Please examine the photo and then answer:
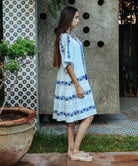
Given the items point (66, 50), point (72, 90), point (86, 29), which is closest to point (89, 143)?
point (72, 90)

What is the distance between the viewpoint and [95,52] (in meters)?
5.37

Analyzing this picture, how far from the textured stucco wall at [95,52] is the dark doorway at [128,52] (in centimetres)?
392

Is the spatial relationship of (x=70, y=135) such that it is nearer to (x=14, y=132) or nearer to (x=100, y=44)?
(x=14, y=132)

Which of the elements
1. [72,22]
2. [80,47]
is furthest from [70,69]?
[72,22]

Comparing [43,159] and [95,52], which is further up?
[95,52]

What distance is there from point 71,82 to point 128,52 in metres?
6.29

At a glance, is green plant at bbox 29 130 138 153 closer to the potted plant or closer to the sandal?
the sandal

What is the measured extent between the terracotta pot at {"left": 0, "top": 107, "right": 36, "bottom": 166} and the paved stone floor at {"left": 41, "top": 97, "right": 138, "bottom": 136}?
5.43 ft

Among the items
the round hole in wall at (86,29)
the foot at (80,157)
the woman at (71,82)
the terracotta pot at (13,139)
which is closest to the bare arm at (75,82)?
the woman at (71,82)

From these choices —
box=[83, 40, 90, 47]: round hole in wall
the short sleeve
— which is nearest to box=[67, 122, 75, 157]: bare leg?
Result: the short sleeve

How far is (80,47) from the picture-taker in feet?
11.5

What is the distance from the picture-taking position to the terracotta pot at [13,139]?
302 cm

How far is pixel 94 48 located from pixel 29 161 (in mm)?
2678

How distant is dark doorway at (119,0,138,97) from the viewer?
29.9 ft
